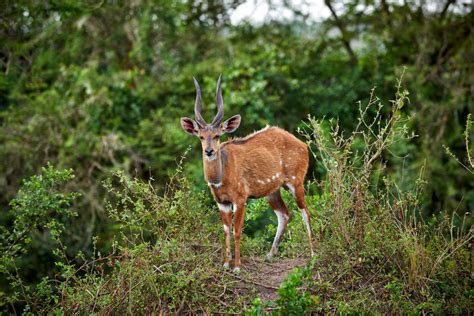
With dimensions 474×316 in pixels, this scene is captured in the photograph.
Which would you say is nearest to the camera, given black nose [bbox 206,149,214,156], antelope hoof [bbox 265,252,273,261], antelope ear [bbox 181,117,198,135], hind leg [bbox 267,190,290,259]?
black nose [bbox 206,149,214,156]

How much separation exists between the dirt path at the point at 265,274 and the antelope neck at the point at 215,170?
3.25 ft

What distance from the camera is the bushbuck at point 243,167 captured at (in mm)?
7875

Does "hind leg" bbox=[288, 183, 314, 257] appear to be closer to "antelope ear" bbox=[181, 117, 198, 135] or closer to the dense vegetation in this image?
the dense vegetation

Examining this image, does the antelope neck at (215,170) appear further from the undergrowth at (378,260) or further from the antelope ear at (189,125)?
the undergrowth at (378,260)

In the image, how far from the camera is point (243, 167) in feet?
26.9

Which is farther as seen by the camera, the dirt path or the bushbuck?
the bushbuck

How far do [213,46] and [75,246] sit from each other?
229 inches

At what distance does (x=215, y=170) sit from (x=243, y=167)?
475 mm

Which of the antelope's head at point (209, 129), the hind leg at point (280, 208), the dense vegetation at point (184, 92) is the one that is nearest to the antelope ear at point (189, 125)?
the antelope's head at point (209, 129)

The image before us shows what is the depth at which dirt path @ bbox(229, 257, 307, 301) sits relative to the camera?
7574 mm

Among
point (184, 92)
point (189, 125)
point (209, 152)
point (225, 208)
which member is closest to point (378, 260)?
point (225, 208)

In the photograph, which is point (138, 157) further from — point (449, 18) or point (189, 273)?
point (189, 273)

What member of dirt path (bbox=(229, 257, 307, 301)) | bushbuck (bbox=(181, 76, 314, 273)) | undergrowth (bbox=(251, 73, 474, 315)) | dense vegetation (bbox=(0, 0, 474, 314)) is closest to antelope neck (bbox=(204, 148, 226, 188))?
bushbuck (bbox=(181, 76, 314, 273))

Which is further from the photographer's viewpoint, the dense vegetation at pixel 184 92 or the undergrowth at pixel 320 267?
the dense vegetation at pixel 184 92
